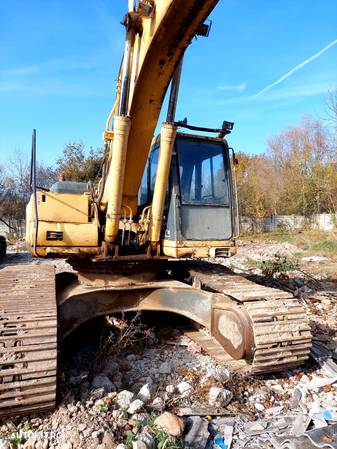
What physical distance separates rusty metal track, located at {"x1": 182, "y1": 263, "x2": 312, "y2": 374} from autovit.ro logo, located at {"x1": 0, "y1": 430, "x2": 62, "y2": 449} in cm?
175

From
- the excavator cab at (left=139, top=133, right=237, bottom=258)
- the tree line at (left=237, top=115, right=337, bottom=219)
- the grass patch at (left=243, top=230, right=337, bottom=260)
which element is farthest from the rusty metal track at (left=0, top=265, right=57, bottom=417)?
the tree line at (left=237, top=115, right=337, bottom=219)

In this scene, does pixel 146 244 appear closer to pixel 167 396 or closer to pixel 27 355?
pixel 167 396

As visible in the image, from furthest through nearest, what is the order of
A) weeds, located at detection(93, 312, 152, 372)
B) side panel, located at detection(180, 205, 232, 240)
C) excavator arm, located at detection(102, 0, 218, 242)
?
side panel, located at detection(180, 205, 232, 240), weeds, located at detection(93, 312, 152, 372), excavator arm, located at detection(102, 0, 218, 242)

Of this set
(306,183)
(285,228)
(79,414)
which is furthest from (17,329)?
(306,183)

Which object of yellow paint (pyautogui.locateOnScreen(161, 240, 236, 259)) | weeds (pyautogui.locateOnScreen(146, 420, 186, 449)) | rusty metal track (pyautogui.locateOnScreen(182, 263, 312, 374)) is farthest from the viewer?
yellow paint (pyautogui.locateOnScreen(161, 240, 236, 259))

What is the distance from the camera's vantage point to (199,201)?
4.53 meters

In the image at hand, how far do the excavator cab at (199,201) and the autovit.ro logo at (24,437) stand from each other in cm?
209

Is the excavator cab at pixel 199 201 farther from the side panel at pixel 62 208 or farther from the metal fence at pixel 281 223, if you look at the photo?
the metal fence at pixel 281 223

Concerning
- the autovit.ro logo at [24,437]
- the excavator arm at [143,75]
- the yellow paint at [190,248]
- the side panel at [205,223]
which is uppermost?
the excavator arm at [143,75]

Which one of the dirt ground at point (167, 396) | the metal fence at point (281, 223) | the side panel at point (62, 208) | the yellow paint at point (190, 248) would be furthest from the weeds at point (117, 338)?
the metal fence at point (281, 223)

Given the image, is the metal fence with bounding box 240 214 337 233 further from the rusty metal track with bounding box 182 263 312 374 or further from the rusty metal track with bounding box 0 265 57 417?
the rusty metal track with bounding box 0 265 57 417

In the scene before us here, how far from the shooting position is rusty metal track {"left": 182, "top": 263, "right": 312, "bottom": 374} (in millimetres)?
3432

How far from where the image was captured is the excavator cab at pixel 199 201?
4.34 m

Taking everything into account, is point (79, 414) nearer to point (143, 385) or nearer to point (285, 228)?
point (143, 385)
